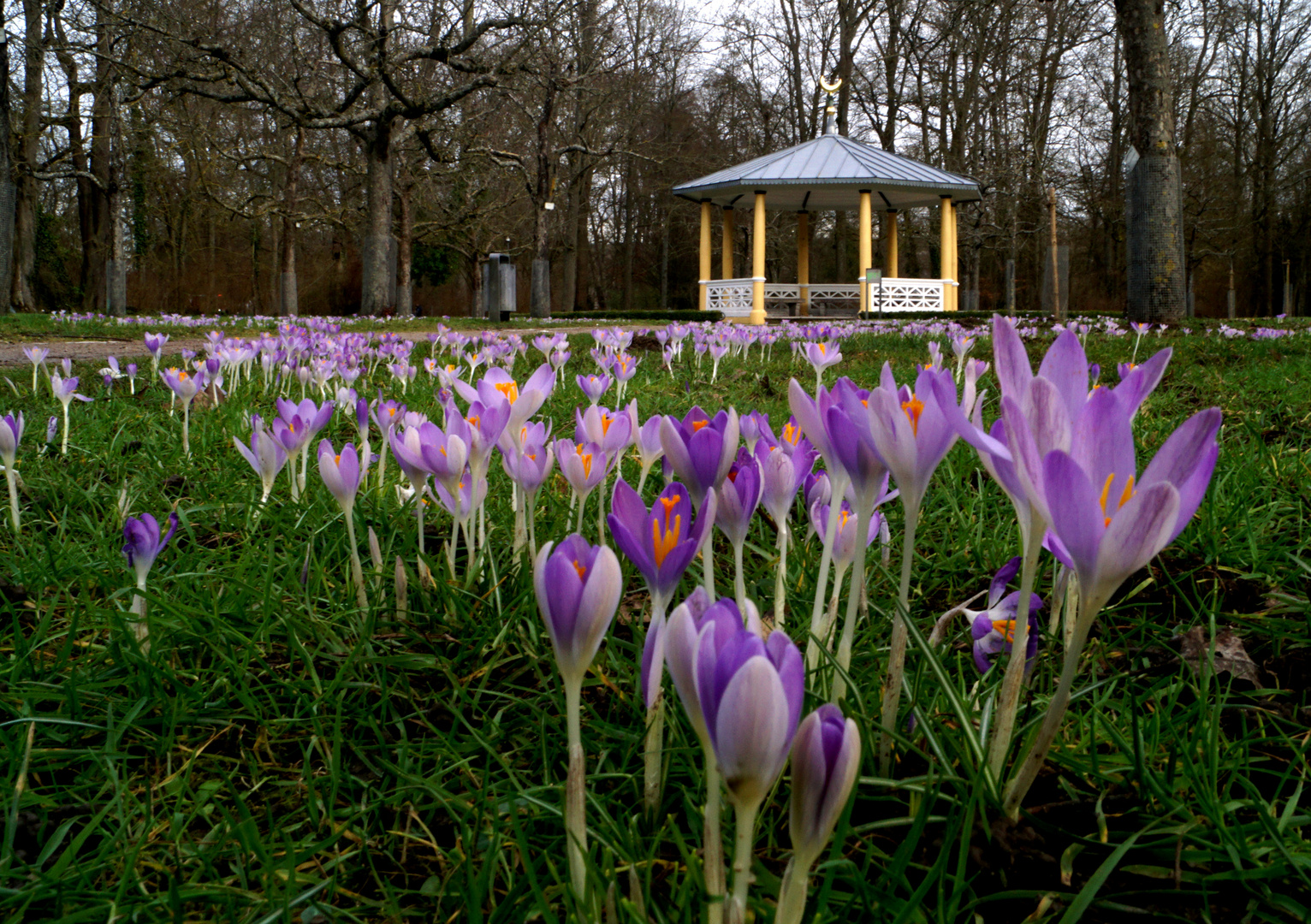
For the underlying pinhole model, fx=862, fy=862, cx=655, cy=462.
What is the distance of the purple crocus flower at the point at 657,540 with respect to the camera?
73 centimetres

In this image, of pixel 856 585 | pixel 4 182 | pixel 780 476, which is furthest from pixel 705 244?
pixel 856 585

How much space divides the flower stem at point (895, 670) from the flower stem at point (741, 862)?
1.02ft

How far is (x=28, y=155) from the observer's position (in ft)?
60.4

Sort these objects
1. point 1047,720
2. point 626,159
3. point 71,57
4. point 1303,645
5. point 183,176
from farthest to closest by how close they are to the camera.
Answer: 1. point 626,159
2. point 183,176
3. point 71,57
4. point 1303,645
5. point 1047,720

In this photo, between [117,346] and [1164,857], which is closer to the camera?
[1164,857]

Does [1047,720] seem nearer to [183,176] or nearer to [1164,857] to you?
[1164,857]

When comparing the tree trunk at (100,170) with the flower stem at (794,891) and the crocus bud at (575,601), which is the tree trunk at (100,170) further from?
the flower stem at (794,891)

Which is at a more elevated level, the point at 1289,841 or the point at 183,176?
the point at 183,176

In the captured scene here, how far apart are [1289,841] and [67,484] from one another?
234 centimetres

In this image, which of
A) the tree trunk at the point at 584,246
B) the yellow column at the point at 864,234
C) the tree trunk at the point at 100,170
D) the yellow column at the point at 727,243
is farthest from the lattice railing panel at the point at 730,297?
the tree trunk at the point at 100,170

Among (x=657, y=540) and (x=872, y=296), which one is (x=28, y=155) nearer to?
(x=872, y=296)

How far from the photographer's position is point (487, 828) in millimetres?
885

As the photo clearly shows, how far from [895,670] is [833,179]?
20.7 meters

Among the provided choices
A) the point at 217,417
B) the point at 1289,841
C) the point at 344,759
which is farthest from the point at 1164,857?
the point at 217,417
